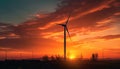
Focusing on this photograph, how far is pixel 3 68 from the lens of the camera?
12650 centimetres

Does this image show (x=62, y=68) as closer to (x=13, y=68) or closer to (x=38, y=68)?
(x=38, y=68)

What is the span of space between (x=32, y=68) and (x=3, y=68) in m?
17.6

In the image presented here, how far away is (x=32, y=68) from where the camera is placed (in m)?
120

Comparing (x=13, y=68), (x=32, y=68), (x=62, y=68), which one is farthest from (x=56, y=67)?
(x=13, y=68)

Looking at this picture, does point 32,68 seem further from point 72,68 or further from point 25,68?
point 72,68

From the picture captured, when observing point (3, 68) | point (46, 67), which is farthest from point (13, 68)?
point (46, 67)

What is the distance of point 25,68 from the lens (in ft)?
393

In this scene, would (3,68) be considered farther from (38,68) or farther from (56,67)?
(56,67)

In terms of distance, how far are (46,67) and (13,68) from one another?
55.9 ft

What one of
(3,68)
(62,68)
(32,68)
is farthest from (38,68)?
(3,68)

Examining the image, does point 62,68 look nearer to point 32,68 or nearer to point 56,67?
point 56,67

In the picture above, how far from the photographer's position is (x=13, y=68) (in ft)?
403

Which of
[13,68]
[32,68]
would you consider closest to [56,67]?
[32,68]

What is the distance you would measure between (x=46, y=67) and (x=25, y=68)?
11.4m
